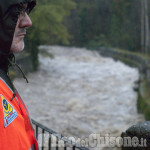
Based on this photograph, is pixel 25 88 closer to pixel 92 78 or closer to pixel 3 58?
pixel 92 78

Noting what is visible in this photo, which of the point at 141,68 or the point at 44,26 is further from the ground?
the point at 44,26

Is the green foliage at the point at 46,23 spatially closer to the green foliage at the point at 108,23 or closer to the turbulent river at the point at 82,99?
the turbulent river at the point at 82,99

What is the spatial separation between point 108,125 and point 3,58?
8328mm

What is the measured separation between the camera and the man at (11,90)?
143 cm

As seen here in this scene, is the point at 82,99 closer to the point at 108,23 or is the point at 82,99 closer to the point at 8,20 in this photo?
the point at 8,20

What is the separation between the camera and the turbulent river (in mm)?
9844

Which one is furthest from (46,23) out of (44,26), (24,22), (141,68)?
(24,22)

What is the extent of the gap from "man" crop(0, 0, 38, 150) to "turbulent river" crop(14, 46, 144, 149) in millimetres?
7112

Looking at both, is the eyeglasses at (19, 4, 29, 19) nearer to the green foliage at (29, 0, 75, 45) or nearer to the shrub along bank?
the shrub along bank

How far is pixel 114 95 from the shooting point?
47.3 ft

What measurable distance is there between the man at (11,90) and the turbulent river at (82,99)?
7112 millimetres

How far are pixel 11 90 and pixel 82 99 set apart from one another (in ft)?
38.9

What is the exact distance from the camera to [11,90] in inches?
65.9

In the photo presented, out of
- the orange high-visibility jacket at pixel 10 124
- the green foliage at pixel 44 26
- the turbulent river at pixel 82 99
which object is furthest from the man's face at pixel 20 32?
the green foliage at pixel 44 26
